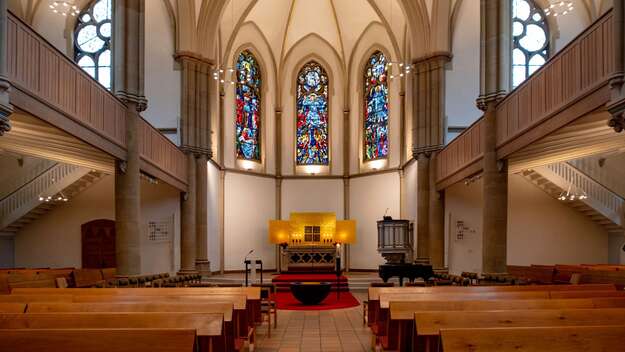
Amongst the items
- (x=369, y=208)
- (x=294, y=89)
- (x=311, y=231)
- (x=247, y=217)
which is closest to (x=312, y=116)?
(x=294, y=89)

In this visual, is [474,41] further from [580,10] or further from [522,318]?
[522,318]

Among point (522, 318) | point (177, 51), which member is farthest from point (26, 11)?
point (522, 318)

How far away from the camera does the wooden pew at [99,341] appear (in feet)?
14.7

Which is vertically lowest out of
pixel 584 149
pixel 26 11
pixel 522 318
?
pixel 522 318

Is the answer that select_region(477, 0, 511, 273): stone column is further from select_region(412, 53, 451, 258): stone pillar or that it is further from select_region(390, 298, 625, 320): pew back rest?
select_region(390, 298, 625, 320): pew back rest

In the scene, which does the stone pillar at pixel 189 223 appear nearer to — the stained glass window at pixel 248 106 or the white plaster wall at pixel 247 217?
the white plaster wall at pixel 247 217

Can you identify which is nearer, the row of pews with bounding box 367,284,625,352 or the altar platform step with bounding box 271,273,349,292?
the row of pews with bounding box 367,284,625,352

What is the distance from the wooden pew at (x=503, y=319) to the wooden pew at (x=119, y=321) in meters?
1.88

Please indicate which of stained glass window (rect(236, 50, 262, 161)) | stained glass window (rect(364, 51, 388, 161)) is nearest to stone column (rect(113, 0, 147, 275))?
stained glass window (rect(236, 50, 262, 161))

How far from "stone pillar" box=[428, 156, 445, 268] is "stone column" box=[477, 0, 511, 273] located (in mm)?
6786

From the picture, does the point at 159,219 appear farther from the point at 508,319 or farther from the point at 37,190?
the point at 508,319

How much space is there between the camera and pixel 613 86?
911 cm

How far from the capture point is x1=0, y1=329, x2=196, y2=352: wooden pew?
4.49 meters

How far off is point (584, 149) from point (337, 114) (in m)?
16.7
